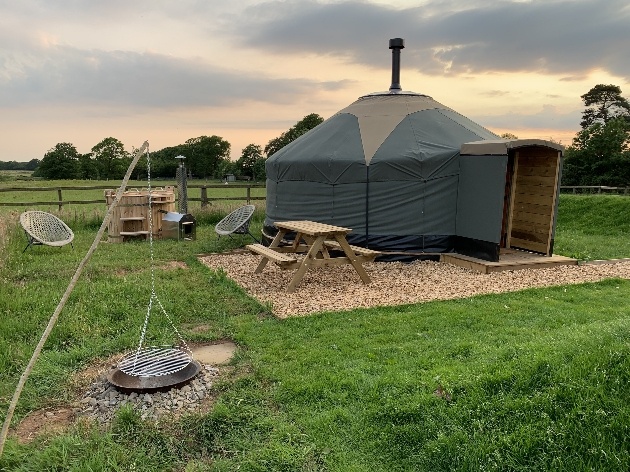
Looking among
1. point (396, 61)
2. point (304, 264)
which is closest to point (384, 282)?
point (304, 264)

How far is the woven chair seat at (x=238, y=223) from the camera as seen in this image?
347 inches

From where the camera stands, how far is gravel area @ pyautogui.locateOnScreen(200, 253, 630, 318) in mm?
5457

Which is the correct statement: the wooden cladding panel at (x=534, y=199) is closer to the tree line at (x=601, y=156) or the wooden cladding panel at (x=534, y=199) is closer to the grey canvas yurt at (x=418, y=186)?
the grey canvas yurt at (x=418, y=186)

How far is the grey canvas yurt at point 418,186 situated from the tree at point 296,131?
2745cm

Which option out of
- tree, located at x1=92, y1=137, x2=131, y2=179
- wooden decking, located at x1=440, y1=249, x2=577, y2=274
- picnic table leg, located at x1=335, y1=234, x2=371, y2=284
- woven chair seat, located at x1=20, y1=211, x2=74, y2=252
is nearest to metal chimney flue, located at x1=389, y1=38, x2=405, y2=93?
wooden decking, located at x1=440, y1=249, x2=577, y2=274

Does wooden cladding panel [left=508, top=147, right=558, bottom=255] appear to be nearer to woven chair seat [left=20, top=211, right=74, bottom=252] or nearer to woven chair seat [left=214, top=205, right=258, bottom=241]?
woven chair seat [left=214, top=205, right=258, bottom=241]

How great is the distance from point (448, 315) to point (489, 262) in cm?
261

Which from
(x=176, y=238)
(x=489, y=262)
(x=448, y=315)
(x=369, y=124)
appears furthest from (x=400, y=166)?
(x=176, y=238)

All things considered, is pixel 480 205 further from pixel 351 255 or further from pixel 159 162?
pixel 159 162

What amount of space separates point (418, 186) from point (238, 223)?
10.8 feet

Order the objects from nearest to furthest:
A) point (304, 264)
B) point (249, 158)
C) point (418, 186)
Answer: point (304, 264) → point (418, 186) → point (249, 158)

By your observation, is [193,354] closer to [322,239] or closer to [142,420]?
[142,420]

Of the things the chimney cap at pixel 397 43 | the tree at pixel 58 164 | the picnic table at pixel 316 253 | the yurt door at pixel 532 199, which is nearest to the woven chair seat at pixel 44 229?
the picnic table at pixel 316 253

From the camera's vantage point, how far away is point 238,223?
8930mm
